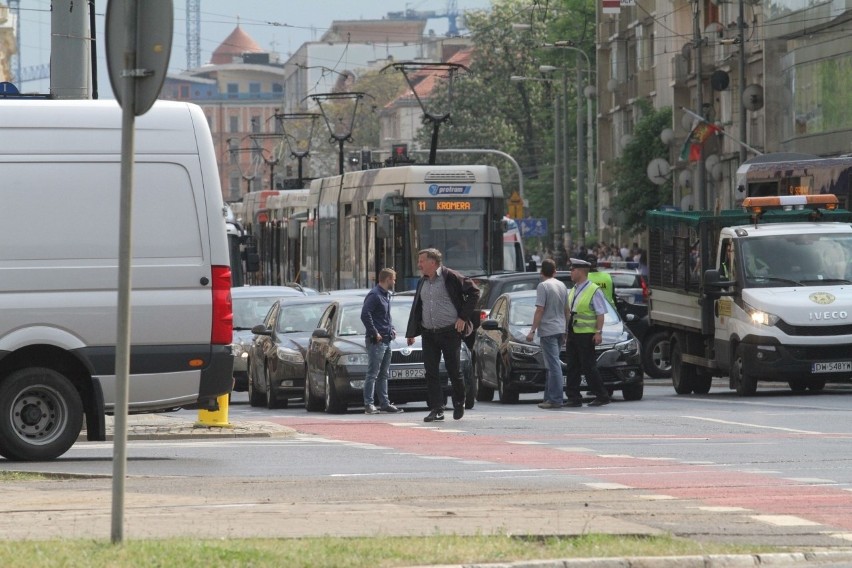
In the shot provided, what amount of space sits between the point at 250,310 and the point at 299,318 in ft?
12.2

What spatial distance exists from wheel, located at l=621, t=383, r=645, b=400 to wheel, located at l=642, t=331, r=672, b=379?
4657 millimetres

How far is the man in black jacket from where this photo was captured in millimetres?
20797

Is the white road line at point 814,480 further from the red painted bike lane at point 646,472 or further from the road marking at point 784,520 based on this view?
the road marking at point 784,520

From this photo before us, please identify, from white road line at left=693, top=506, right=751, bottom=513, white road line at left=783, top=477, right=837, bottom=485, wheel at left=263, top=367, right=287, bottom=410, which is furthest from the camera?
wheel at left=263, top=367, right=287, bottom=410

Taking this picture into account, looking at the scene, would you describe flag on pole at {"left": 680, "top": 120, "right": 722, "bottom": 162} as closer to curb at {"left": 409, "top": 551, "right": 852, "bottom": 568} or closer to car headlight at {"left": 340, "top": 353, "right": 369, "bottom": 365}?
car headlight at {"left": 340, "top": 353, "right": 369, "bottom": 365}

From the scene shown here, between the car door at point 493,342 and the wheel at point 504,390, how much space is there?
0.18 m

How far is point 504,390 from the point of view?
26422mm

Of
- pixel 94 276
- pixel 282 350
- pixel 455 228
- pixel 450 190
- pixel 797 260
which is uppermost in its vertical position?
pixel 450 190

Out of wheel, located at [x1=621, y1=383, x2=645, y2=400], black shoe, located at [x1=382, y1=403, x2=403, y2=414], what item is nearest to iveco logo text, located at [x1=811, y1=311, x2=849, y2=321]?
wheel, located at [x1=621, y1=383, x2=645, y2=400]

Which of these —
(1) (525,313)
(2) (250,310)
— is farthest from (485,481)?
(2) (250,310)

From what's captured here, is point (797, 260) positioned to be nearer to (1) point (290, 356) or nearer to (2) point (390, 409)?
(2) point (390, 409)

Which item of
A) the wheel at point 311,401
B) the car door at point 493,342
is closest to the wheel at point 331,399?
the wheel at point 311,401

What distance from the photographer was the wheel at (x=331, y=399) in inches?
969

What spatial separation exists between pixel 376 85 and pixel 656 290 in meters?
117
